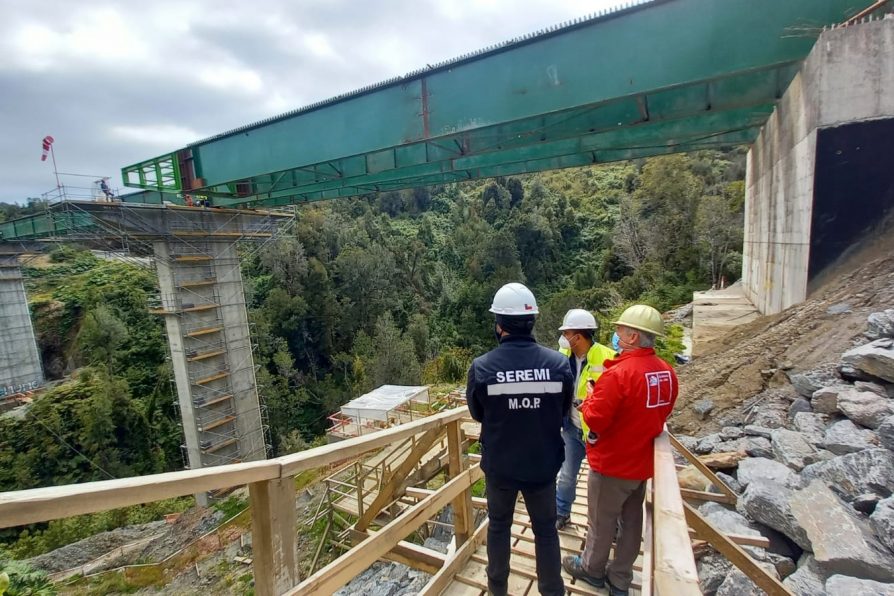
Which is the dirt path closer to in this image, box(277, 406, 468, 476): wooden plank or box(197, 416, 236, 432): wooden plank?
box(277, 406, 468, 476): wooden plank

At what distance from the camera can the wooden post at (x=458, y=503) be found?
3.28 meters

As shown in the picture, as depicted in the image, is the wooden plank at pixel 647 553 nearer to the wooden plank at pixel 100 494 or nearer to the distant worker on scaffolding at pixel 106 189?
the wooden plank at pixel 100 494

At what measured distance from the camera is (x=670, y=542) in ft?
5.06

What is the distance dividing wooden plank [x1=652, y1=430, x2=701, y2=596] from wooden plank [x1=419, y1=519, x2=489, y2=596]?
156 centimetres

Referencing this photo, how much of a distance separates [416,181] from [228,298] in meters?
8.84

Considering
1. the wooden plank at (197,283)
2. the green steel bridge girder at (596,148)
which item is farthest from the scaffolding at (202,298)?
the green steel bridge girder at (596,148)

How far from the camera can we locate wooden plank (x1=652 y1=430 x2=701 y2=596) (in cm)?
131

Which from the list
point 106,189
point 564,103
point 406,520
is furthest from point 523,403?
point 106,189

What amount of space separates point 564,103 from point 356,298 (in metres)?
27.7

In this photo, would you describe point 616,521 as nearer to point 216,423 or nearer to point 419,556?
point 419,556

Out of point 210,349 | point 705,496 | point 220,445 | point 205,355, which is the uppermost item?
point 705,496

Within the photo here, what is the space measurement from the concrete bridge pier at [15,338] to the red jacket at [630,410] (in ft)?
91.6

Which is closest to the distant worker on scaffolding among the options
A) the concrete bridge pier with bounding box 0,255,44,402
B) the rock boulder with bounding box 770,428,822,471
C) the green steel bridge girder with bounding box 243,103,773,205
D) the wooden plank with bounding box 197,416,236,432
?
the green steel bridge girder with bounding box 243,103,773,205

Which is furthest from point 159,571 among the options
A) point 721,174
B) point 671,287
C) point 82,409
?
point 721,174
